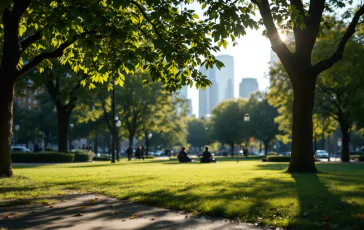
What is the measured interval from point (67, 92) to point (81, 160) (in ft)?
25.2

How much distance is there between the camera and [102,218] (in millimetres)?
6828

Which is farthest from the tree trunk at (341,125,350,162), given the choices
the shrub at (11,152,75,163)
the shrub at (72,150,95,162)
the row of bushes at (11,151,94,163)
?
the shrub at (11,152,75,163)

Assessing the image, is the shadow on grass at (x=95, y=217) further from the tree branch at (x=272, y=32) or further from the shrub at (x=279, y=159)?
the shrub at (x=279, y=159)

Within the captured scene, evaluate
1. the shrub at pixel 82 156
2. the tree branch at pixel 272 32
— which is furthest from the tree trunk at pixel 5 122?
the shrub at pixel 82 156

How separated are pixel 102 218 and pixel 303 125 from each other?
34.4 feet

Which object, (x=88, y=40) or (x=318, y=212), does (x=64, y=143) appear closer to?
(x=88, y=40)

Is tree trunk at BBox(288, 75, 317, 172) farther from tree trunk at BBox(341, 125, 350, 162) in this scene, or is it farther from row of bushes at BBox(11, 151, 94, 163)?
row of bushes at BBox(11, 151, 94, 163)

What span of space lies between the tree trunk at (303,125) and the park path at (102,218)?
8.90m

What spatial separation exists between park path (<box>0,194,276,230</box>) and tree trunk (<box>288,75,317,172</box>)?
8.90 metres

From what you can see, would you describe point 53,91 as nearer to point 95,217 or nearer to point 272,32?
point 272,32

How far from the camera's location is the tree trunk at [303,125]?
1540 centimetres

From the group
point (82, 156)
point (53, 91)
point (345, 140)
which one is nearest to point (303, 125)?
point (345, 140)

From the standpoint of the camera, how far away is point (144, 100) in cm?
5350

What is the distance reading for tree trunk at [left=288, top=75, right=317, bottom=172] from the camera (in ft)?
50.5
